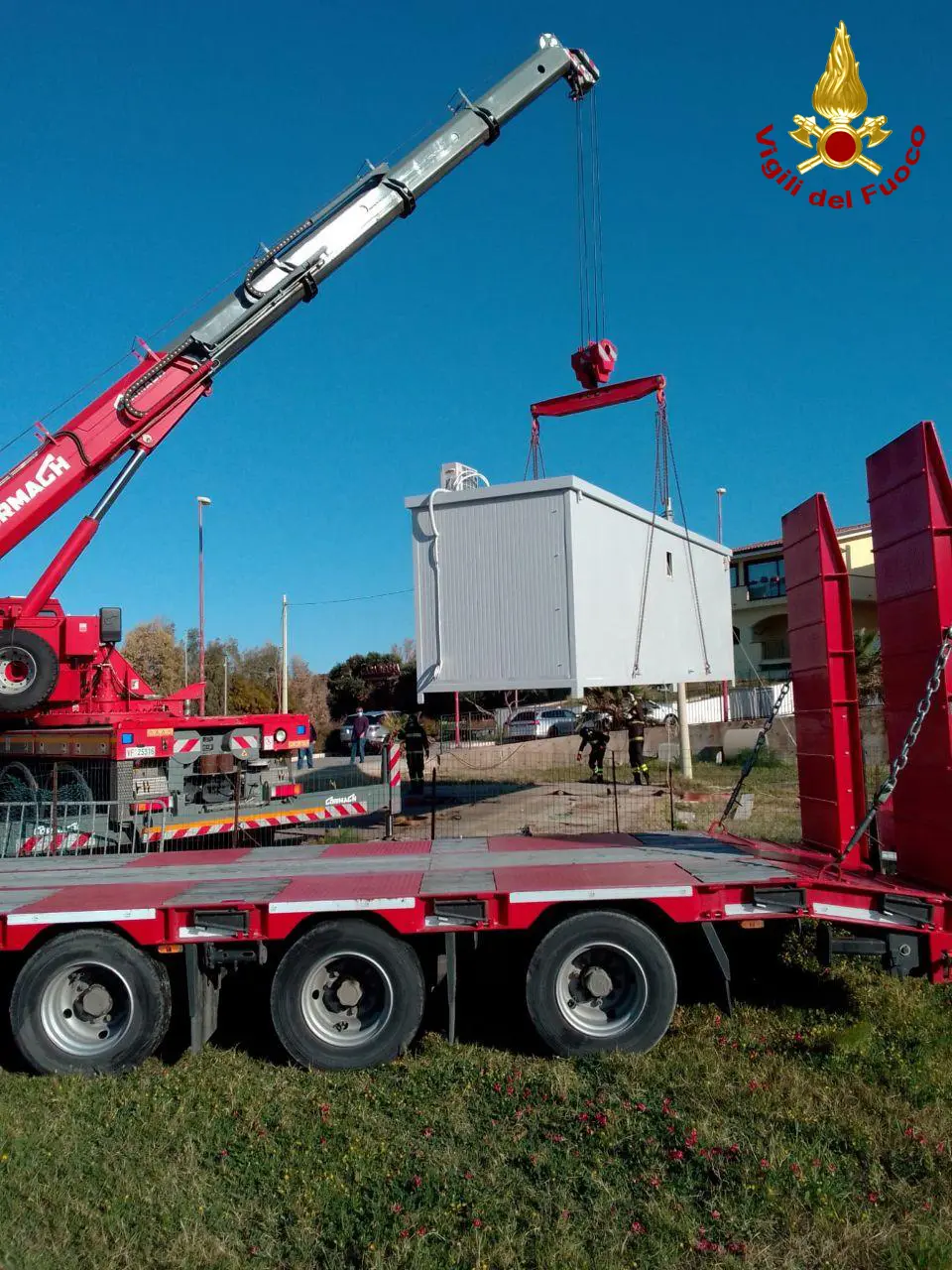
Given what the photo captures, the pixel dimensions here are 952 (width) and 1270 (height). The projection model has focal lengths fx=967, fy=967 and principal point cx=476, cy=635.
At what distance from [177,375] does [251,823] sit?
17.5 feet

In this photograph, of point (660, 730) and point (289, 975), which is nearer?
point (289, 975)

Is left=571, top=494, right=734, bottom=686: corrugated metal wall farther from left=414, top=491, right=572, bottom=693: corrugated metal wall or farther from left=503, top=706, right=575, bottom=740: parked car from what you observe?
left=503, top=706, right=575, bottom=740: parked car

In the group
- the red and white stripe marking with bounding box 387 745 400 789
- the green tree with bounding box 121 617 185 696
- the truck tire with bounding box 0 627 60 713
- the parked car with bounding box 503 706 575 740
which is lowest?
the red and white stripe marking with bounding box 387 745 400 789

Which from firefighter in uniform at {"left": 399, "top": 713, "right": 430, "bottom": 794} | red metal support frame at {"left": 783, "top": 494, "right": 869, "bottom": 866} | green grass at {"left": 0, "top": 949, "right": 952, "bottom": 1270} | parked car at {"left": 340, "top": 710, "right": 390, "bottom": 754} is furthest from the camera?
parked car at {"left": 340, "top": 710, "right": 390, "bottom": 754}

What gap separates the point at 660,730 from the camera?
25641mm

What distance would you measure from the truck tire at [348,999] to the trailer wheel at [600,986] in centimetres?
74

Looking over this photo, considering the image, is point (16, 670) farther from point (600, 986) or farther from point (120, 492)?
point (600, 986)

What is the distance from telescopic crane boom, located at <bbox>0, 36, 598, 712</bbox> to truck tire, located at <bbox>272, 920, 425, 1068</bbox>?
629 centimetres

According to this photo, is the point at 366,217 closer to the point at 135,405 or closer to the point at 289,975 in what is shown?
the point at 135,405

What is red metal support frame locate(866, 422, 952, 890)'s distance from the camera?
5906mm

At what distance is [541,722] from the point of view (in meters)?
35.3

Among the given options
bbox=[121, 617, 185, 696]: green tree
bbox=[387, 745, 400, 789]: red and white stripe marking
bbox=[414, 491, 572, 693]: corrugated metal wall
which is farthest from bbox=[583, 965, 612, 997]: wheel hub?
bbox=[121, 617, 185, 696]: green tree

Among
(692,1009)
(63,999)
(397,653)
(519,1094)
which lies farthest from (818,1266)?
→ (397,653)

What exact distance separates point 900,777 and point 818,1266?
3.54m
